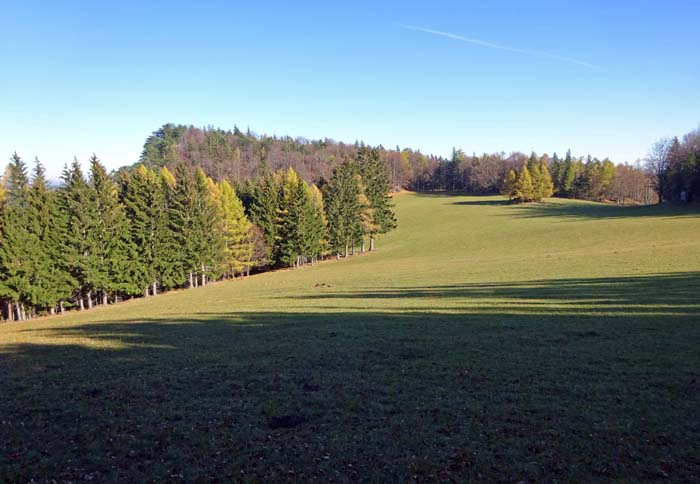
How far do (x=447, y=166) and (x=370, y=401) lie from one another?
16876cm

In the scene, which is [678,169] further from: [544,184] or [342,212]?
[342,212]

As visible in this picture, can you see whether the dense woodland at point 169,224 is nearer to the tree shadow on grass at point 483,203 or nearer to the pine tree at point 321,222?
the pine tree at point 321,222

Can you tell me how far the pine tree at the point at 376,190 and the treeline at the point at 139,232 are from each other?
20.7 feet

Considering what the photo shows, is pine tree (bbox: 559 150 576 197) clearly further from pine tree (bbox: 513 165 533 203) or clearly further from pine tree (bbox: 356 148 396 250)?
pine tree (bbox: 356 148 396 250)

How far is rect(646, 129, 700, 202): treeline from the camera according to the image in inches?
3246

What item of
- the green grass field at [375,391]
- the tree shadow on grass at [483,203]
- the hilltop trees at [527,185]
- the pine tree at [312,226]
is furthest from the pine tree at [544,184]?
the green grass field at [375,391]

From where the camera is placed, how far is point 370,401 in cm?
1049

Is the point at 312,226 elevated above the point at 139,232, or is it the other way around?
the point at 139,232

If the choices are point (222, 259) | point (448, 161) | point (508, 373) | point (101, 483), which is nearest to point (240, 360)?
point (101, 483)

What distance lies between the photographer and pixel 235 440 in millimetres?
8617

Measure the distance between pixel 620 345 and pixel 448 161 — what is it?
16555cm

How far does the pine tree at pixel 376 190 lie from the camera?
75.6 m

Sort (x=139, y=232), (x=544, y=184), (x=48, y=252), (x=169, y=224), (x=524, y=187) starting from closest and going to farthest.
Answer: (x=48, y=252), (x=139, y=232), (x=169, y=224), (x=524, y=187), (x=544, y=184)

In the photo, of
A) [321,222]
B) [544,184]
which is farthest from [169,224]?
[544,184]
